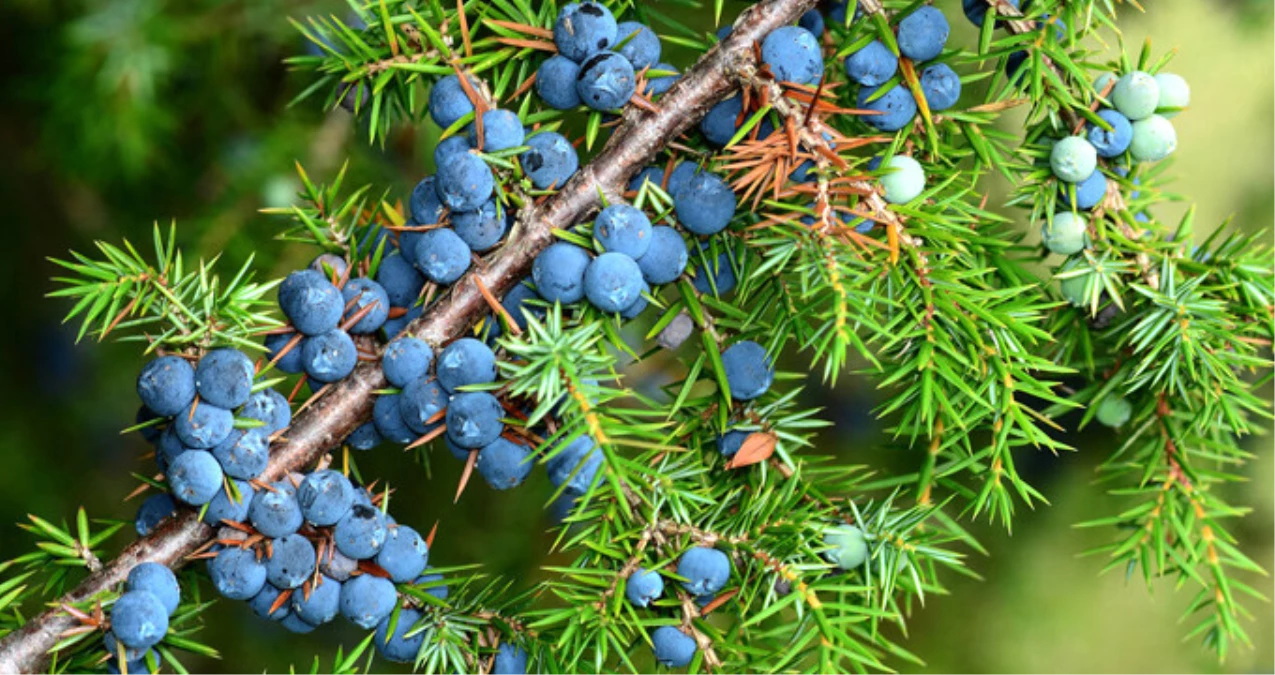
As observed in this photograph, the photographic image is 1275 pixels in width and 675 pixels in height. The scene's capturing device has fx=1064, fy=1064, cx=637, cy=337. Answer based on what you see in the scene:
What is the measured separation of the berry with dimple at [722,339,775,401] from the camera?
1.94ft

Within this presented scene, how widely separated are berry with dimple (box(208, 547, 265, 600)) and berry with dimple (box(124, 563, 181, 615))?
0.02 metres

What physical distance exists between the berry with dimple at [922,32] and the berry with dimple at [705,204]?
13 cm

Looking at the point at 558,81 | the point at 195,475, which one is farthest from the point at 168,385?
the point at 558,81

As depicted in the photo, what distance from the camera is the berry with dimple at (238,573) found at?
22.8 inches

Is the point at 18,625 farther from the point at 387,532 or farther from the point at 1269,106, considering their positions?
the point at 1269,106

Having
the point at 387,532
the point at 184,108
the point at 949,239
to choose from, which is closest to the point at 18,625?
the point at 387,532

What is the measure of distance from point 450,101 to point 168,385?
0.22 meters

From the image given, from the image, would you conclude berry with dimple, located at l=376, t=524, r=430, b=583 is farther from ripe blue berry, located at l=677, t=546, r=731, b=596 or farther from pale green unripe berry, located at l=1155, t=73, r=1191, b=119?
pale green unripe berry, located at l=1155, t=73, r=1191, b=119

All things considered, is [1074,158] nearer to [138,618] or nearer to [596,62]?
[596,62]

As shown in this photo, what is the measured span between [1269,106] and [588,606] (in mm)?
1334

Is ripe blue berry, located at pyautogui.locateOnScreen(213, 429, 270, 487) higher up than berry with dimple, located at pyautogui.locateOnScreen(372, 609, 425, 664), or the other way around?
ripe blue berry, located at pyautogui.locateOnScreen(213, 429, 270, 487)

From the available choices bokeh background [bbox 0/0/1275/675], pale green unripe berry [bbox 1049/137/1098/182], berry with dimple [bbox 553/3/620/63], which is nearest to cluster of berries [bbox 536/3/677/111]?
berry with dimple [bbox 553/3/620/63]

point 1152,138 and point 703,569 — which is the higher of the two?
point 1152,138

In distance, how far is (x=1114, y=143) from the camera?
640 mm
